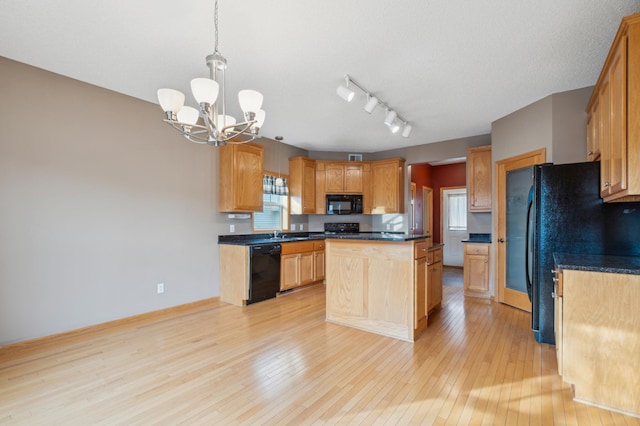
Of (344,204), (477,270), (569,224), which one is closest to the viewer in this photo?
(569,224)

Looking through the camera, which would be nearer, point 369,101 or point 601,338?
point 601,338

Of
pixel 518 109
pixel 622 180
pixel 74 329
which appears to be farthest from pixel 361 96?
pixel 74 329

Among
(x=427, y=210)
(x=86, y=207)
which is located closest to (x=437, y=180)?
(x=427, y=210)

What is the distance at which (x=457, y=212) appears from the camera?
25.0 ft

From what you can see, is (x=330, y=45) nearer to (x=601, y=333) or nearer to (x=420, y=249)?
(x=420, y=249)

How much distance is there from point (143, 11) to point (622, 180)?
131 inches

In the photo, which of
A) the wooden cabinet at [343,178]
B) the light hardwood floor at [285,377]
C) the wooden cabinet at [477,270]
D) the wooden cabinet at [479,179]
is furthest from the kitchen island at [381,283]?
the wooden cabinet at [343,178]

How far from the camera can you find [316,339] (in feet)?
9.96

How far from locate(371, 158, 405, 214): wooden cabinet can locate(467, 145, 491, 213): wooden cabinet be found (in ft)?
4.50

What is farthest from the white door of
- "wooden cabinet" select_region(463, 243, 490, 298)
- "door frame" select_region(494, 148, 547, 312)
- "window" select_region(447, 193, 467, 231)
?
Result: "door frame" select_region(494, 148, 547, 312)

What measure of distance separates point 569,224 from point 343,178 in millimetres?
4122

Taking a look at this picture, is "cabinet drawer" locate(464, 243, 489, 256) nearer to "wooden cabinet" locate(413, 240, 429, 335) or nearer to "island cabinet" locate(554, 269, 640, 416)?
"wooden cabinet" locate(413, 240, 429, 335)

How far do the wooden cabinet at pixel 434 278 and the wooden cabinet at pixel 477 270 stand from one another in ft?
3.39

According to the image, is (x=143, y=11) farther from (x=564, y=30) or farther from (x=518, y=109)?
(x=518, y=109)
